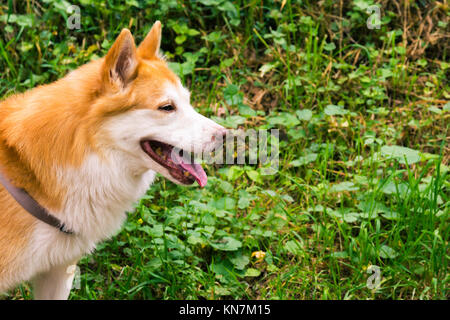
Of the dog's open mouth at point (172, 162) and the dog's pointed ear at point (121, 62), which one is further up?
the dog's pointed ear at point (121, 62)

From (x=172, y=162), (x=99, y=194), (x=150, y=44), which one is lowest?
(x=99, y=194)

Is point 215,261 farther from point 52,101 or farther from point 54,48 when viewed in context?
point 54,48

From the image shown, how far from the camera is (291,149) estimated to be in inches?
156

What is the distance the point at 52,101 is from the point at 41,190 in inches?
16.6

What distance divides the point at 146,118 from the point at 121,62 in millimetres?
280

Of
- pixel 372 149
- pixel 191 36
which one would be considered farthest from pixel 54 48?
pixel 372 149

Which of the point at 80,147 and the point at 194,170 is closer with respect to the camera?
the point at 80,147

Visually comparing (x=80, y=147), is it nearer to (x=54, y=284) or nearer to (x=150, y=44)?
(x=150, y=44)

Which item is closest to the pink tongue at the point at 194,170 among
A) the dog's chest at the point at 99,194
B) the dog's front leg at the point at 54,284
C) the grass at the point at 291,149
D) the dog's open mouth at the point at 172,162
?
the dog's open mouth at the point at 172,162

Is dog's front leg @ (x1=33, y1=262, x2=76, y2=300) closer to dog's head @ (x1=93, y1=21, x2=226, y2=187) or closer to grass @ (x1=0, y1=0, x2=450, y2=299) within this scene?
grass @ (x1=0, y1=0, x2=450, y2=299)

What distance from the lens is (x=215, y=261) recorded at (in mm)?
3248

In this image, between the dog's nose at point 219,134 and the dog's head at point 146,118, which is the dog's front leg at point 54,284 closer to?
the dog's head at point 146,118

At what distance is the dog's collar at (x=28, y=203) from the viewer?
2422 millimetres

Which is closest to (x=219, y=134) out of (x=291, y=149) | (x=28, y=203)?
(x=28, y=203)
